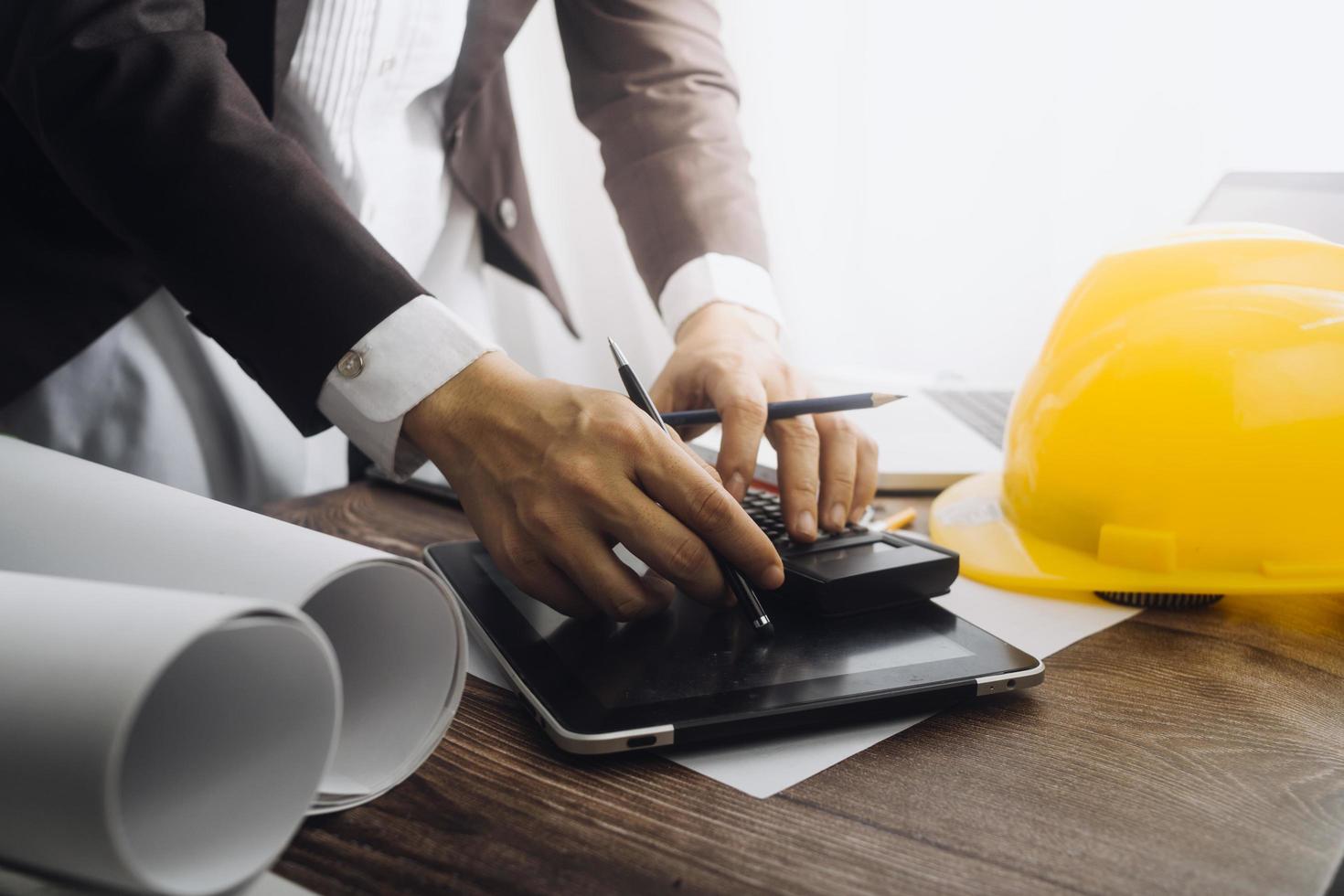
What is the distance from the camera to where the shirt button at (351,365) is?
21.5 inches

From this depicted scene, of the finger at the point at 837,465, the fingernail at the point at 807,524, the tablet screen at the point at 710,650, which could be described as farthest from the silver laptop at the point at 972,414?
the tablet screen at the point at 710,650

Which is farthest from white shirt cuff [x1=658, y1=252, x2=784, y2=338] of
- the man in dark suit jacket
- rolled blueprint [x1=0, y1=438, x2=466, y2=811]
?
rolled blueprint [x1=0, y1=438, x2=466, y2=811]

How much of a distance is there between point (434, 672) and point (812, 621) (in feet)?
0.74

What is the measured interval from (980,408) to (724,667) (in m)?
0.81

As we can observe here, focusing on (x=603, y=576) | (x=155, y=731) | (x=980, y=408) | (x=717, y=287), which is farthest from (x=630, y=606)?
(x=980, y=408)

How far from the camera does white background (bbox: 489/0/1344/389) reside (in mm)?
1317

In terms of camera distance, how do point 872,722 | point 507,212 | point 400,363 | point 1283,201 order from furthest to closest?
point 507,212 < point 1283,201 < point 400,363 < point 872,722

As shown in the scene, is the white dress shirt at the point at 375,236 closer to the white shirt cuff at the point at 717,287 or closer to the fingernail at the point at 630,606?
the white shirt cuff at the point at 717,287

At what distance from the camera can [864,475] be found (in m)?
0.72

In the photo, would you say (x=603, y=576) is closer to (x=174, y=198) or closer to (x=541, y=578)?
(x=541, y=578)

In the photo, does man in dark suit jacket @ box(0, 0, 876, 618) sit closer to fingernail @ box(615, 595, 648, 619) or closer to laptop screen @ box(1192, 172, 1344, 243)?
fingernail @ box(615, 595, 648, 619)

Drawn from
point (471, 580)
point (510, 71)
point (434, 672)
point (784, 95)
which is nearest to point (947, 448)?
point (471, 580)

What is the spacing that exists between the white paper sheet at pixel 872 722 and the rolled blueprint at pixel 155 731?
6.6 inches

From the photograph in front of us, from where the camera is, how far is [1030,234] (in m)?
1.56
